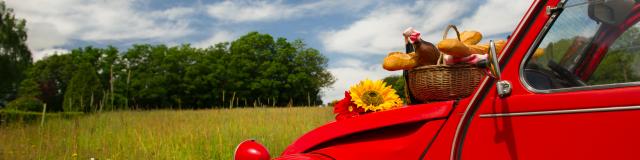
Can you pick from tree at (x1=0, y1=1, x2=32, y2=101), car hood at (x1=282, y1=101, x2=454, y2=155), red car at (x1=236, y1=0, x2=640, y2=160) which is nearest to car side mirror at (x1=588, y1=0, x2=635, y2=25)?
red car at (x1=236, y1=0, x2=640, y2=160)

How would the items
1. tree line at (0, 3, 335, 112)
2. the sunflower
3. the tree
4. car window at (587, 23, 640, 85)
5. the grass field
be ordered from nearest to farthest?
1. car window at (587, 23, 640, 85)
2. the sunflower
3. the grass field
4. the tree
5. tree line at (0, 3, 335, 112)

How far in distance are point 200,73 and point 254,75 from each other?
526cm

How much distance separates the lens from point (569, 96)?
6.49ft

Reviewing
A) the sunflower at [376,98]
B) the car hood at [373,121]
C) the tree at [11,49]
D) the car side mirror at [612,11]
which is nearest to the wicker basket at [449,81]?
the car hood at [373,121]

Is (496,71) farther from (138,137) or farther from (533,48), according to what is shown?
(138,137)

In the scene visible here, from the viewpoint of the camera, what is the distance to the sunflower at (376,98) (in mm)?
2785

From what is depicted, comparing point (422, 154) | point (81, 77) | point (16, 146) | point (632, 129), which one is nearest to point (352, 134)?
point (422, 154)

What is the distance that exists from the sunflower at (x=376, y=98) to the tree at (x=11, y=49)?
158 ft

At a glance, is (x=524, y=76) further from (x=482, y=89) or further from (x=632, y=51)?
(x=632, y=51)

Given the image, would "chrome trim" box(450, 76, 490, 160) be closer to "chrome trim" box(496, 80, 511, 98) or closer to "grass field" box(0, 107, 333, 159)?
"chrome trim" box(496, 80, 511, 98)

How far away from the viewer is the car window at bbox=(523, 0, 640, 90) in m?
2.07

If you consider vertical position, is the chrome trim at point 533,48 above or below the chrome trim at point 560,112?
above

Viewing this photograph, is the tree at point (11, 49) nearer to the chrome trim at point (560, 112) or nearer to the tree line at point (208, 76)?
the tree line at point (208, 76)

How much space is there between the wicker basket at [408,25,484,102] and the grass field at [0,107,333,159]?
496cm
